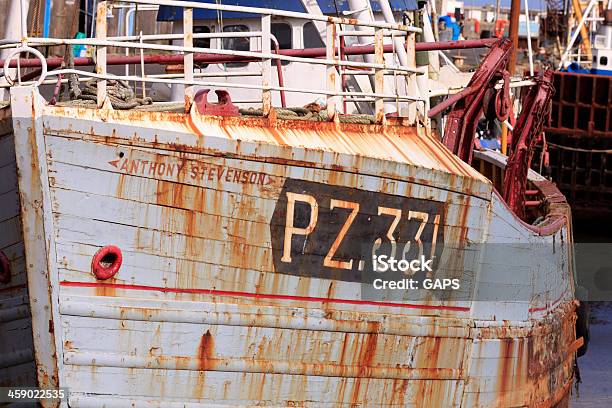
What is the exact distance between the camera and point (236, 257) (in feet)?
25.1

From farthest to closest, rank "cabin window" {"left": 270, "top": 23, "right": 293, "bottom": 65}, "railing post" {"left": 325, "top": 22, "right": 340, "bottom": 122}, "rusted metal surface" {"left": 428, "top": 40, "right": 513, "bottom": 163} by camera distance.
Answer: "cabin window" {"left": 270, "top": 23, "right": 293, "bottom": 65}, "rusted metal surface" {"left": 428, "top": 40, "right": 513, "bottom": 163}, "railing post" {"left": 325, "top": 22, "right": 340, "bottom": 122}

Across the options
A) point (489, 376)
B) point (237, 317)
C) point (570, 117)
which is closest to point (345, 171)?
point (237, 317)

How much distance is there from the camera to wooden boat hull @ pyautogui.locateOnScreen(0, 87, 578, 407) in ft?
23.5

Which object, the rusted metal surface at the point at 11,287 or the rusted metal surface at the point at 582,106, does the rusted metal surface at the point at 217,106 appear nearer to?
A: the rusted metal surface at the point at 11,287

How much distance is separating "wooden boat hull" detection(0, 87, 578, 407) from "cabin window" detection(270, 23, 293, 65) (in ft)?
10.3

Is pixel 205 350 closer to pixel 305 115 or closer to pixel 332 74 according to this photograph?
pixel 305 115

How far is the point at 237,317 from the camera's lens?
772 cm

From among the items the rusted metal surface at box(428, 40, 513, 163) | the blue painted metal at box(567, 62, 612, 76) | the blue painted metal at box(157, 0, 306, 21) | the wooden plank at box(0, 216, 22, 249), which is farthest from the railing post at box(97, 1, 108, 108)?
the blue painted metal at box(567, 62, 612, 76)

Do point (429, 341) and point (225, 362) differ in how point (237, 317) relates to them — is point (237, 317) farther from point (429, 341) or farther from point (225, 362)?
point (429, 341)

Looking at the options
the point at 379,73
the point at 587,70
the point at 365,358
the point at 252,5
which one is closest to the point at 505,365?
the point at 365,358

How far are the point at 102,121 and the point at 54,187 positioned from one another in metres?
0.55

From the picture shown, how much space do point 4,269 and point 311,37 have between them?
5.49 meters

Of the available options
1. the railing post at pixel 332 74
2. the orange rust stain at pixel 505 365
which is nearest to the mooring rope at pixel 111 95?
the railing post at pixel 332 74

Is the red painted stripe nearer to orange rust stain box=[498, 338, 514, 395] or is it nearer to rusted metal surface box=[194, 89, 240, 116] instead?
orange rust stain box=[498, 338, 514, 395]
